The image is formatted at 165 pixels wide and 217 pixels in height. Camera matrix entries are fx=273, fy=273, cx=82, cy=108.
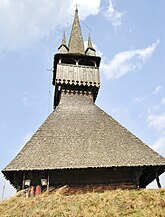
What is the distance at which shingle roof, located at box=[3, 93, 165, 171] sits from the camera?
12.2 m

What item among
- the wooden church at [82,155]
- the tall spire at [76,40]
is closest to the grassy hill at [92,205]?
the wooden church at [82,155]

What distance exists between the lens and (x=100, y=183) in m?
12.7

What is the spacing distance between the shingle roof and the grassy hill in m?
2.01

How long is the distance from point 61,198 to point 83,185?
2.63m

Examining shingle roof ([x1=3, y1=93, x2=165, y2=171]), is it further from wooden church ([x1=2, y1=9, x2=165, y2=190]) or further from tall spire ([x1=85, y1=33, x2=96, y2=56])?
tall spire ([x1=85, y1=33, x2=96, y2=56])

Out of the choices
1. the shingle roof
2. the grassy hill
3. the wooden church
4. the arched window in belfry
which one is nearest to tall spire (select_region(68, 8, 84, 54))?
the arched window in belfry

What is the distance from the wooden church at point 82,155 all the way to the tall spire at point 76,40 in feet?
20.5

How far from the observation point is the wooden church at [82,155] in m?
12.1

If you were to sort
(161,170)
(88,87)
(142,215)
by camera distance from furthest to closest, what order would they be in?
1. (88,87)
2. (161,170)
3. (142,215)

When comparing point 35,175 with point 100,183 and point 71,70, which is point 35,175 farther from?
point 71,70

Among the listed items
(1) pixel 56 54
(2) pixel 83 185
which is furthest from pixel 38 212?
(1) pixel 56 54

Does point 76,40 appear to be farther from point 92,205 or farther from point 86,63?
point 92,205

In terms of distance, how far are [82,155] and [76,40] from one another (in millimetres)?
12825

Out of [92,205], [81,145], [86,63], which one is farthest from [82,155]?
[86,63]
